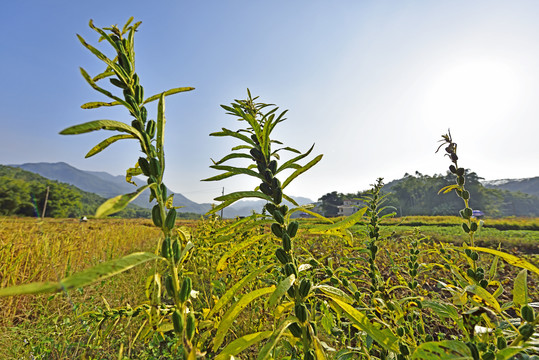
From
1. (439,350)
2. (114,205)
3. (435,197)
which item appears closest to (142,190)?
(114,205)

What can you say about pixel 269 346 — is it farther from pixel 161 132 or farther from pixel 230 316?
pixel 161 132

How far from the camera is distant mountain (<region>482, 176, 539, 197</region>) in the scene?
106456 mm

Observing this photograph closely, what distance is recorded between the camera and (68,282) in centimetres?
29

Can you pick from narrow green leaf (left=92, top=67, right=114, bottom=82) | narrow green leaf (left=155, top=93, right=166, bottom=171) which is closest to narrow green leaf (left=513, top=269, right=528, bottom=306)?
narrow green leaf (left=155, top=93, right=166, bottom=171)

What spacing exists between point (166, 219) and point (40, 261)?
4842 millimetres

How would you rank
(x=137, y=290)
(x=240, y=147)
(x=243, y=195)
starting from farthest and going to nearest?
(x=137, y=290)
(x=240, y=147)
(x=243, y=195)

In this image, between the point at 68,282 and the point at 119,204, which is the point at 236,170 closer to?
the point at 119,204

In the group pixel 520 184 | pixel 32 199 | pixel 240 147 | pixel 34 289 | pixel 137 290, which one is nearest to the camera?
pixel 34 289

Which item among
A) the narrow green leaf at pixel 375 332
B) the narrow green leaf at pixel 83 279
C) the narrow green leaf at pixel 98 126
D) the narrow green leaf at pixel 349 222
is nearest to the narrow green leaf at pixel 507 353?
the narrow green leaf at pixel 375 332

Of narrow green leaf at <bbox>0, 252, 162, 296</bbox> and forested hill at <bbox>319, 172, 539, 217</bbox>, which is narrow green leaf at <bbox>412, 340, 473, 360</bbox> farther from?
forested hill at <bbox>319, 172, 539, 217</bbox>

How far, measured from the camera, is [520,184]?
378 ft

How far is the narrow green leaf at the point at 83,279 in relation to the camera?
271 mm

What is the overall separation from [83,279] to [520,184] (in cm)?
16663

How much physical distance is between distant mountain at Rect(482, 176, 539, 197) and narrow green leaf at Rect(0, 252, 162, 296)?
139993mm
